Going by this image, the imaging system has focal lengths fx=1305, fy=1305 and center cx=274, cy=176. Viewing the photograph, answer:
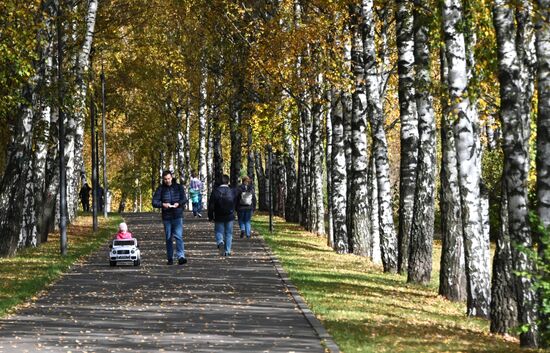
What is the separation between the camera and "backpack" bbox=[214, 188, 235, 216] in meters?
32.0

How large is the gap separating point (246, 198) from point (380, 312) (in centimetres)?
2031

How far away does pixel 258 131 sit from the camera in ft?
160

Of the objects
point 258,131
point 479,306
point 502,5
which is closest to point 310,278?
point 479,306

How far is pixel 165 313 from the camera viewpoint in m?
18.5

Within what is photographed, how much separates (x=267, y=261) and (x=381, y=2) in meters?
6.45

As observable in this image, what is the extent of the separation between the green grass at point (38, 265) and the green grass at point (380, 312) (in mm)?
4511

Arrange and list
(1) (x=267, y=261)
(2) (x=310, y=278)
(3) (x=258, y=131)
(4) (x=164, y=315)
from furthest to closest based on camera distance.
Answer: (3) (x=258, y=131) < (1) (x=267, y=261) < (2) (x=310, y=278) < (4) (x=164, y=315)

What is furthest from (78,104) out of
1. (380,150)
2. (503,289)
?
(503,289)

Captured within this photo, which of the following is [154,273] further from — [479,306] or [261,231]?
[261,231]

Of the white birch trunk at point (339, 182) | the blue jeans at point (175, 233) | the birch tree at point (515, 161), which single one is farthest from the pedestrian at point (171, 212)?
the birch tree at point (515, 161)

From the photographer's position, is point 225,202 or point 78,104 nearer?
point 225,202

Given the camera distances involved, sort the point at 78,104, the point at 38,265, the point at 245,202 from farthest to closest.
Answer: the point at 245,202, the point at 78,104, the point at 38,265

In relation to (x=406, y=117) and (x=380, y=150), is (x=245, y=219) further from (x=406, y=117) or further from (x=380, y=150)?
(x=406, y=117)

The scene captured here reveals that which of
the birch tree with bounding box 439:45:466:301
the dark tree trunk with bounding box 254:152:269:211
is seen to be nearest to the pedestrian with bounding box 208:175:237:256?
the birch tree with bounding box 439:45:466:301
